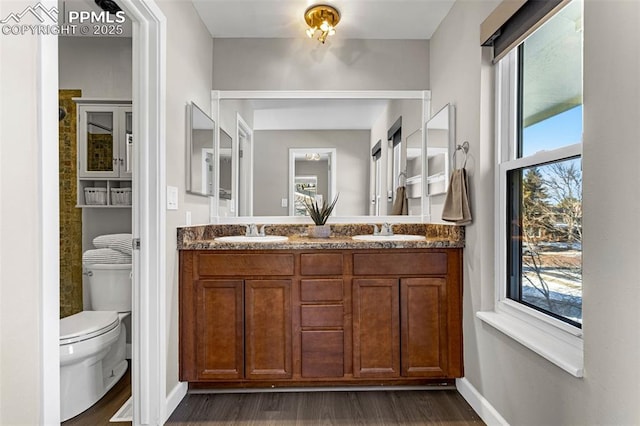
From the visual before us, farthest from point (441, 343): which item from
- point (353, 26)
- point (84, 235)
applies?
point (84, 235)

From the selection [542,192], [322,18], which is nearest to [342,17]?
[322,18]

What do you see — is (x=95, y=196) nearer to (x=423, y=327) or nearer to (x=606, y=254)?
(x=423, y=327)

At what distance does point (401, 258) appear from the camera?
78.2 inches

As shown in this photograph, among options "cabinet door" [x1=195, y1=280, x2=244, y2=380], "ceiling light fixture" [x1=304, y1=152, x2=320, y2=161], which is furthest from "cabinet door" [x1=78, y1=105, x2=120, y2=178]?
"ceiling light fixture" [x1=304, y1=152, x2=320, y2=161]

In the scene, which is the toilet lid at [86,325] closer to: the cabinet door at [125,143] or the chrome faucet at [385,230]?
the cabinet door at [125,143]

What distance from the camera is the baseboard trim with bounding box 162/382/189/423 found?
1.79m

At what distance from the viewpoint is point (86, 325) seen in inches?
73.6

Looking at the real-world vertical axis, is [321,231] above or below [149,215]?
below

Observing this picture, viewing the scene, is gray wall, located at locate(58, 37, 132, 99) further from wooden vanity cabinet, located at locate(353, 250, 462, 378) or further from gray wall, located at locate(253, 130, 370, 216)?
wooden vanity cabinet, located at locate(353, 250, 462, 378)

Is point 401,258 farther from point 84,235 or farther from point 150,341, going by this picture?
point 84,235

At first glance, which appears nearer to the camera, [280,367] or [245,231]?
[280,367]

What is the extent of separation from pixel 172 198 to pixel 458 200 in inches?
60.7

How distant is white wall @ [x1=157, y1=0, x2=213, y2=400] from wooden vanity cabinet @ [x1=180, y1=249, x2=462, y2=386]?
0.29ft

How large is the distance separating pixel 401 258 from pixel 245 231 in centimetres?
116
